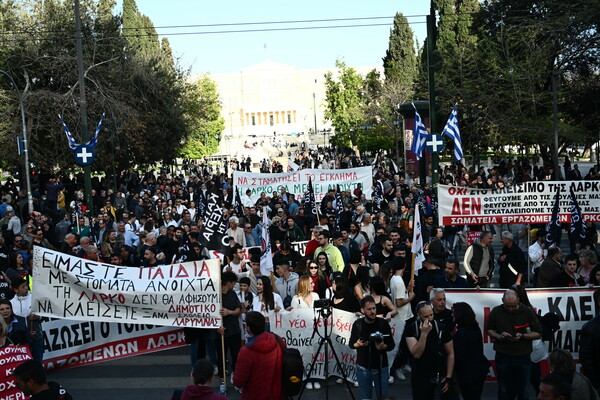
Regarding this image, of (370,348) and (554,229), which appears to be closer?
(370,348)

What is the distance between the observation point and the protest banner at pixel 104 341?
→ 949 cm

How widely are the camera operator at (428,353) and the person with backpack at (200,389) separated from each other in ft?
6.81

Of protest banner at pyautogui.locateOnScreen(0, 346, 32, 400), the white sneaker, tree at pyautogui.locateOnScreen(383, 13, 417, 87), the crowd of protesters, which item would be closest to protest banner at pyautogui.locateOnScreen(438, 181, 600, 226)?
the crowd of protesters

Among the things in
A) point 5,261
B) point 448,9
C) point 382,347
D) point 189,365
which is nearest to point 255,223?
point 5,261

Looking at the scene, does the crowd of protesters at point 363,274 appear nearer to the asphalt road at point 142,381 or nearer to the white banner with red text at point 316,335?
the white banner with red text at point 316,335

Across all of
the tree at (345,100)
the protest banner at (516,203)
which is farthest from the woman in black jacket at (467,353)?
the tree at (345,100)

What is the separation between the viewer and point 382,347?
6859 millimetres

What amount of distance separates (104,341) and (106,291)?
36.7 inches

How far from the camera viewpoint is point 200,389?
5199 millimetres

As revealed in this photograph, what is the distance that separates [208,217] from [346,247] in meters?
2.35

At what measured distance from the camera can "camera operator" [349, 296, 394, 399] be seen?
7000mm

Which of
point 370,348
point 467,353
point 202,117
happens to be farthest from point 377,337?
point 202,117

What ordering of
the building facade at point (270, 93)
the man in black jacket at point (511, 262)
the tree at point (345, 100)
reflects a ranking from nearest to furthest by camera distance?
1. the man in black jacket at point (511, 262)
2. the tree at point (345, 100)
3. the building facade at point (270, 93)

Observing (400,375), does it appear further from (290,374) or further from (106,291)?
(106,291)
